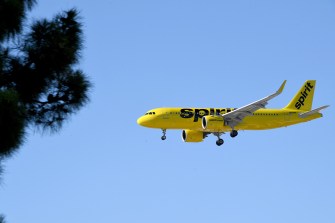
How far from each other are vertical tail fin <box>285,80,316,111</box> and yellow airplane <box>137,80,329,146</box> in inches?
53.6

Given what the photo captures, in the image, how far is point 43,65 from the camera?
1016 cm

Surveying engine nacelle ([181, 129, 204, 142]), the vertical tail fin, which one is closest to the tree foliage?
engine nacelle ([181, 129, 204, 142])

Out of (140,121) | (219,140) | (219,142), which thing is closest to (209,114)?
(219,140)

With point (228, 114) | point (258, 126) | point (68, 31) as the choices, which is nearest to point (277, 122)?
point (258, 126)

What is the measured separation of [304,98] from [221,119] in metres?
14.7

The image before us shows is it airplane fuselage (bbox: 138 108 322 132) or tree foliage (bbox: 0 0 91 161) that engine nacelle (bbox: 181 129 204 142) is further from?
tree foliage (bbox: 0 0 91 161)

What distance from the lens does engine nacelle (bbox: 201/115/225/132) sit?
62.0 m

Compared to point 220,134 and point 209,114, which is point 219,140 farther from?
point 209,114

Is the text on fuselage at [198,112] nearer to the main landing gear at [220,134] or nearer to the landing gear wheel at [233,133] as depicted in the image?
the main landing gear at [220,134]

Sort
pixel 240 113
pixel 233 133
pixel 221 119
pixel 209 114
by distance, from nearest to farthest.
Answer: pixel 221 119 < pixel 233 133 < pixel 240 113 < pixel 209 114

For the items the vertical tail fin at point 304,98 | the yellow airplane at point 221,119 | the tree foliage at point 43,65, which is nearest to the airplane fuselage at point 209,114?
the yellow airplane at point 221,119

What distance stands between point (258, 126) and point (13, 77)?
58909 millimetres

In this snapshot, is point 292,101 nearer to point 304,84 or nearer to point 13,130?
point 304,84

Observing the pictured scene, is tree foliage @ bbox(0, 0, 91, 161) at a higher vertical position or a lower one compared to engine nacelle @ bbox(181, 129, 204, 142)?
lower
